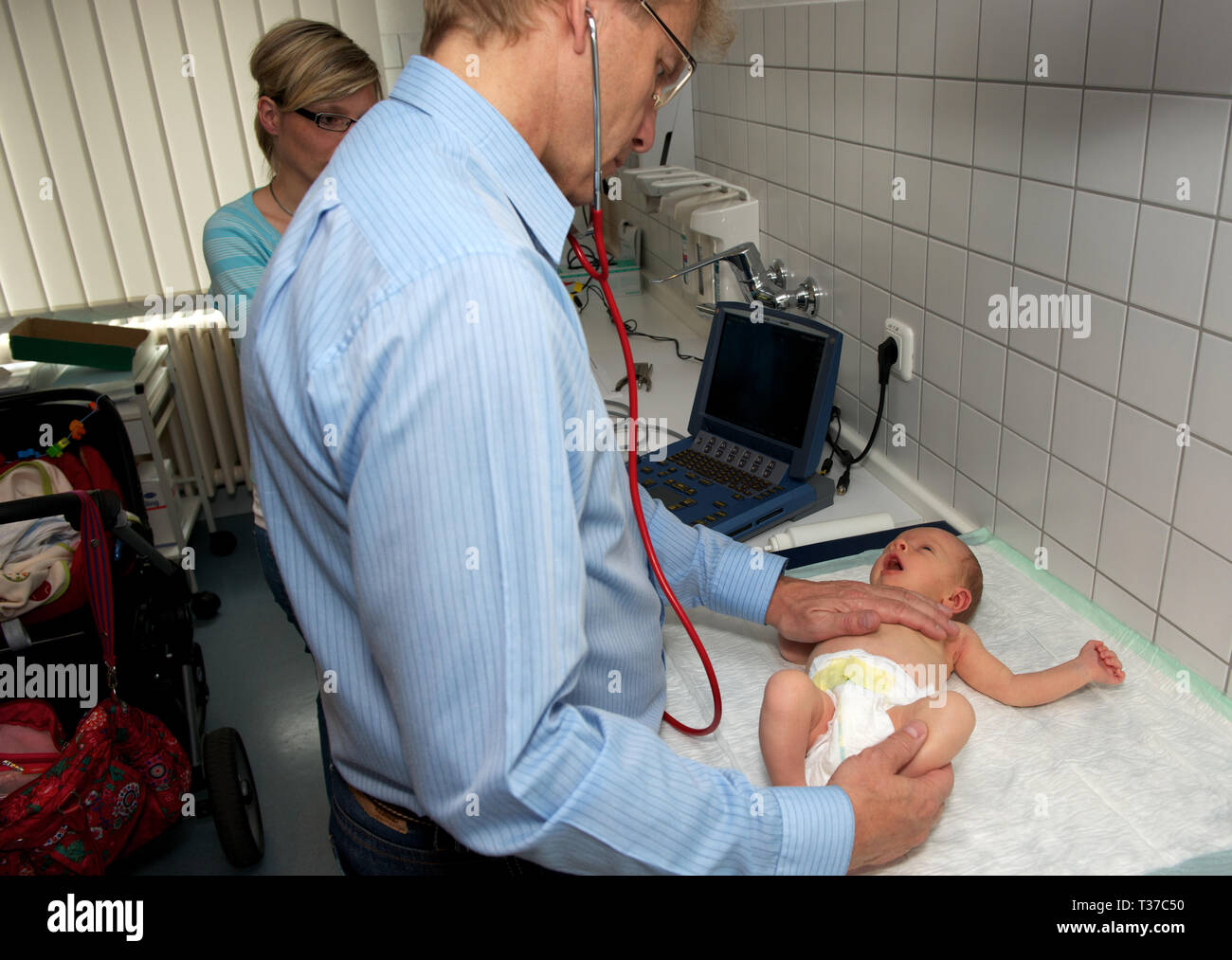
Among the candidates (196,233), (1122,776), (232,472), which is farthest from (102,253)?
(1122,776)

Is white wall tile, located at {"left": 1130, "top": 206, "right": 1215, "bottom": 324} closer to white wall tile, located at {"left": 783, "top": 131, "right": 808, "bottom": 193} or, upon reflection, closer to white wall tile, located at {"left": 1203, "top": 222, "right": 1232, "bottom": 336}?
white wall tile, located at {"left": 1203, "top": 222, "right": 1232, "bottom": 336}

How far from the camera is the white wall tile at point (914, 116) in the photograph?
1.53 metres

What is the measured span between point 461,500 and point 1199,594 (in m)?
0.97

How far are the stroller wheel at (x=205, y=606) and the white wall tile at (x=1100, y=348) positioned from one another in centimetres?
281

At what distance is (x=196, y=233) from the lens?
3578 millimetres

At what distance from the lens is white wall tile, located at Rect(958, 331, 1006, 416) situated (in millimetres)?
1459

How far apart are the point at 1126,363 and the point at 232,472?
349 cm

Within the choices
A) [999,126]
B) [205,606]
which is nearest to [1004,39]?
[999,126]

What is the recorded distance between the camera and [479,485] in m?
0.63

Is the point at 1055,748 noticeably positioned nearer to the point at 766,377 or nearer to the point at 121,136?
the point at 766,377

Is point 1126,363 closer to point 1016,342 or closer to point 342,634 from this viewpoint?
point 1016,342

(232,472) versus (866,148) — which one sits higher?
(866,148)
